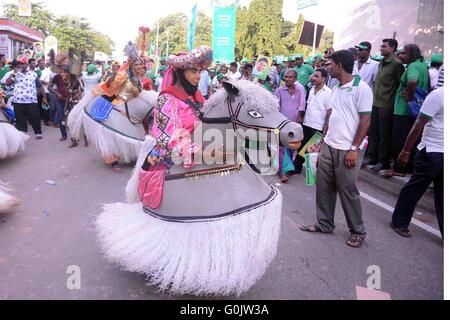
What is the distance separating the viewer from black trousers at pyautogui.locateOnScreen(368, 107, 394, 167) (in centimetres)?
677

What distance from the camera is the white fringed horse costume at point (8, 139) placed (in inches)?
271

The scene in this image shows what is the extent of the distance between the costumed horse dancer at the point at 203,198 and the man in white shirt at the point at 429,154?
2130mm

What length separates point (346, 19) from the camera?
53.4 feet

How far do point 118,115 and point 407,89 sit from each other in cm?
491

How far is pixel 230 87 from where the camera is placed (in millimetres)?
2402

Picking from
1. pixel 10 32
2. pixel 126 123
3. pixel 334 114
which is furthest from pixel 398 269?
pixel 10 32

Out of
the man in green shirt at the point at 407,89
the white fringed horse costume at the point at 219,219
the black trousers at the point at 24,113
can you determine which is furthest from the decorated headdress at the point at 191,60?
the black trousers at the point at 24,113

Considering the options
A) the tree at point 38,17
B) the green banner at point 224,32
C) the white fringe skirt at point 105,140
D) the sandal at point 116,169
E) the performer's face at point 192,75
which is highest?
the tree at point 38,17

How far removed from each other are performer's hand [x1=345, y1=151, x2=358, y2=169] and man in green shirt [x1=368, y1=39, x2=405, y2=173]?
10.6 ft

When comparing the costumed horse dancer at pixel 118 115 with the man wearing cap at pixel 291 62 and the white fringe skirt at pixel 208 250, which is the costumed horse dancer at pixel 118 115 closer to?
the white fringe skirt at pixel 208 250

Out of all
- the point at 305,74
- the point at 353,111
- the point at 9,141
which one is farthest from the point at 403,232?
the point at 9,141

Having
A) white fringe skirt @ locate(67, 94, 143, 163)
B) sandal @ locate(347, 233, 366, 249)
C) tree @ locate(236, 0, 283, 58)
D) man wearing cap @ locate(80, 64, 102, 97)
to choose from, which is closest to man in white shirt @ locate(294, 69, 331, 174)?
sandal @ locate(347, 233, 366, 249)

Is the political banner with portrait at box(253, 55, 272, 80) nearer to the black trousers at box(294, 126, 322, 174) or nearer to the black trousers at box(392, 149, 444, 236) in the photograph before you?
the black trousers at box(294, 126, 322, 174)

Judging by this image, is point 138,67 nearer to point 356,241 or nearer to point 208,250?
point 356,241
